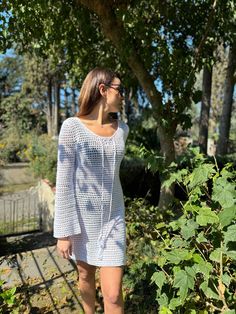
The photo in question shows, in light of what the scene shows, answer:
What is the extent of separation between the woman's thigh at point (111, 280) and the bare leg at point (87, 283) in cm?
19

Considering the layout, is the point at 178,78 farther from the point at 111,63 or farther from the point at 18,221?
the point at 18,221

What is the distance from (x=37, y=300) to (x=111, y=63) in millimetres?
4143

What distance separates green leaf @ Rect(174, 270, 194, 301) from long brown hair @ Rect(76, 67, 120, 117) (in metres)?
1.16

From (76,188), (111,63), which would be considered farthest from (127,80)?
(76,188)

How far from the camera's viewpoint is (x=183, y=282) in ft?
6.31

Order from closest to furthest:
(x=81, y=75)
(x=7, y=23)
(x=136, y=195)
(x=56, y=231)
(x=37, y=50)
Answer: (x=56, y=231)
(x=7, y=23)
(x=37, y=50)
(x=81, y=75)
(x=136, y=195)

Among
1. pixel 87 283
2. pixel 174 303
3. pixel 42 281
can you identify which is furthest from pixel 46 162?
pixel 174 303

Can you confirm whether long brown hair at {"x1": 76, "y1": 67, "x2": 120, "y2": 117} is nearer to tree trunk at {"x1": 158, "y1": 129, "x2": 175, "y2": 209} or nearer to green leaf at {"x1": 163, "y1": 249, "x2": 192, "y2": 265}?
green leaf at {"x1": 163, "y1": 249, "x2": 192, "y2": 265}

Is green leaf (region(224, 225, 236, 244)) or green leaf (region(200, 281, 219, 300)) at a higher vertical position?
green leaf (region(224, 225, 236, 244))

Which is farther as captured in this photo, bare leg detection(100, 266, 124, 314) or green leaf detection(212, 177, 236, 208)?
bare leg detection(100, 266, 124, 314)

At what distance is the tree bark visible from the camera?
429 cm

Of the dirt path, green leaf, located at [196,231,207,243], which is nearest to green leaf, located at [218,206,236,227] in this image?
green leaf, located at [196,231,207,243]

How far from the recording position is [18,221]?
28.7 ft

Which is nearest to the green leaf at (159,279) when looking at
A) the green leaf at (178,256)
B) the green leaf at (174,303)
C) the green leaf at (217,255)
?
the green leaf at (174,303)
